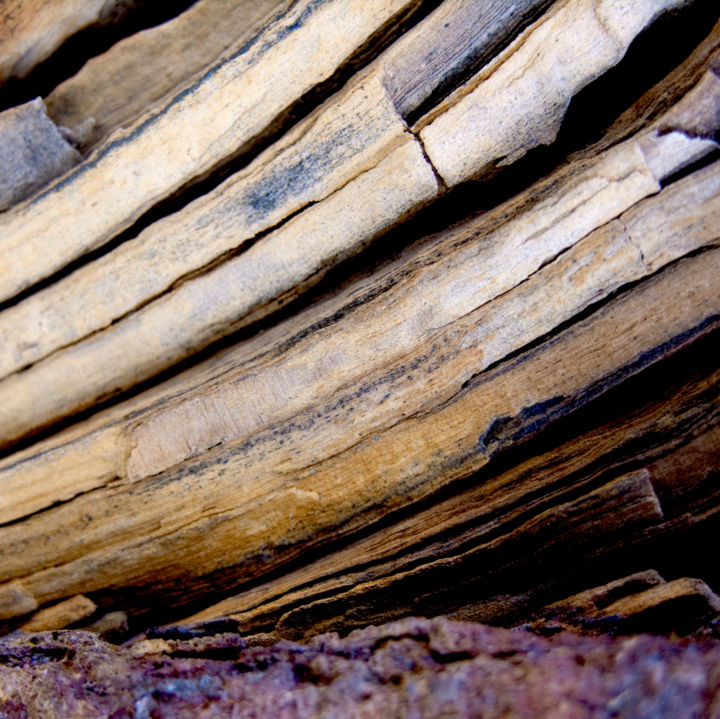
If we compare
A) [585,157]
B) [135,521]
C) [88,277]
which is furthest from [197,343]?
[585,157]

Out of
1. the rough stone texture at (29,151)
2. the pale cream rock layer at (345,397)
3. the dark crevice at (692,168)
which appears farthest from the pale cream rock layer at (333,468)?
the rough stone texture at (29,151)

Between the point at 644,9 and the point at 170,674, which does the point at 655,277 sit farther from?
the point at 170,674

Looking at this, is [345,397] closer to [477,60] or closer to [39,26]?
[477,60]

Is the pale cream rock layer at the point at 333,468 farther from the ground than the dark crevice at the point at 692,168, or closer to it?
closer to it

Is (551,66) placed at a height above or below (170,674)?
above

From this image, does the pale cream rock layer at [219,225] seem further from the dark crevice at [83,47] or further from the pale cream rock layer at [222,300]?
the dark crevice at [83,47]

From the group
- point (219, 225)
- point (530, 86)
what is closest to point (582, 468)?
point (530, 86)
